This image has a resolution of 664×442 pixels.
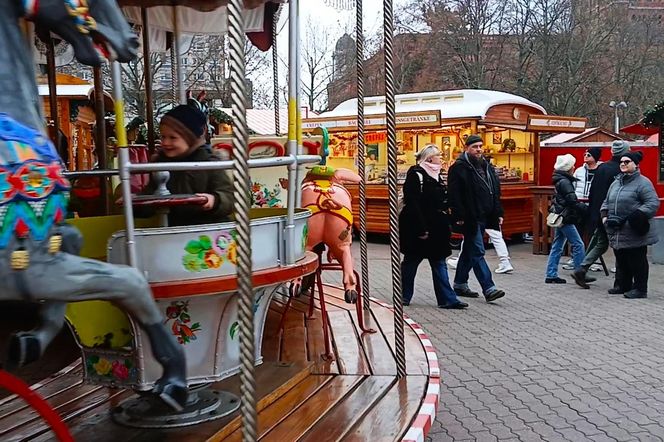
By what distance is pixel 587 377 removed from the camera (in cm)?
536

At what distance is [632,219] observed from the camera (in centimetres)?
797

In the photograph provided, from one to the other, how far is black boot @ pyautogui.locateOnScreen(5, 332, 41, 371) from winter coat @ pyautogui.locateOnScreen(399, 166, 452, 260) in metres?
5.17

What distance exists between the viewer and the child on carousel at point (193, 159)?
325 cm

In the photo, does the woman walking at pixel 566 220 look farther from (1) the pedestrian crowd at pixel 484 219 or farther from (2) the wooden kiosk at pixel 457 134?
(2) the wooden kiosk at pixel 457 134

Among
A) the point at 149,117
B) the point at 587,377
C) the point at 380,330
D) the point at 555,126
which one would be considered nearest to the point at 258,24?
the point at 149,117

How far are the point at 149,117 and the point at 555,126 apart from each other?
1113 cm

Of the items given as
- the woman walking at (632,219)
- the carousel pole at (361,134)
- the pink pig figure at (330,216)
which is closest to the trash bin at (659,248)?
the woman walking at (632,219)

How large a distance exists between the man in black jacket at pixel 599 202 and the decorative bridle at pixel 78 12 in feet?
25.5

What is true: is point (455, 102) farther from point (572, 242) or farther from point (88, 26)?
point (88, 26)

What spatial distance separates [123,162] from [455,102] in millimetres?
12575

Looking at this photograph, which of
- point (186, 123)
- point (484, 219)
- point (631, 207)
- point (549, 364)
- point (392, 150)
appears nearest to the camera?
point (186, 123)

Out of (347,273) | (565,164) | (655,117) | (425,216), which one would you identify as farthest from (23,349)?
(655,117)

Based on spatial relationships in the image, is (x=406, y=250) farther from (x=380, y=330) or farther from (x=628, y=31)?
(x=628, y=31)

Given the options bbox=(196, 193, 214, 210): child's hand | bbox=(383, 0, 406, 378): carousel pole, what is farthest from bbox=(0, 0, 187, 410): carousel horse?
bbox=(383, 0, 406, 378): carousel pole
